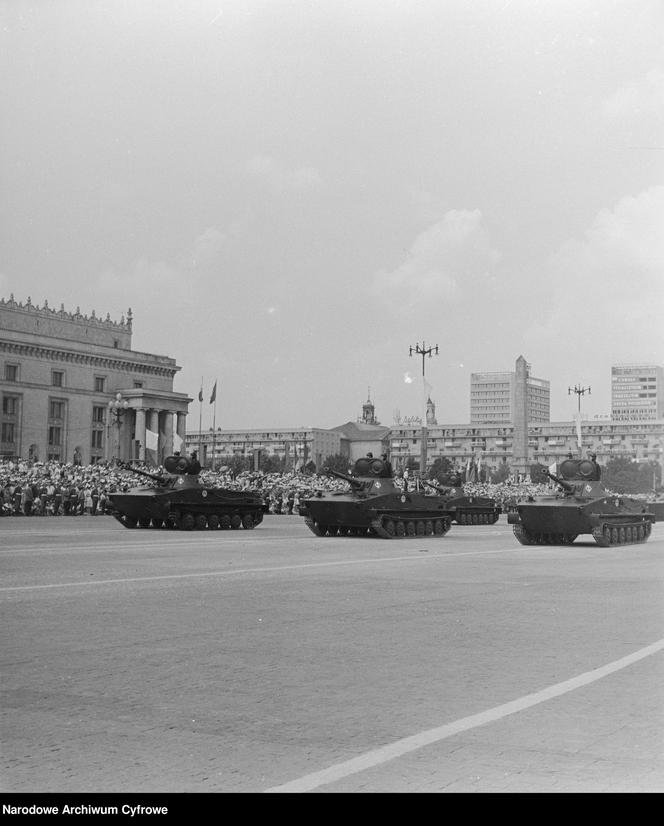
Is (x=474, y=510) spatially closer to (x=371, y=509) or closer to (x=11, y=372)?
(x=371, y=509)

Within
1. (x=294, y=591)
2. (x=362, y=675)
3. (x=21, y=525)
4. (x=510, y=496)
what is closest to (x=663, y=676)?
(x=362, y=675)

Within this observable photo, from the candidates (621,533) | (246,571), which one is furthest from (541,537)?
(246,571)

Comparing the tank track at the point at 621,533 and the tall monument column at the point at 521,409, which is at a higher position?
the tall monument column at the point at 521,409

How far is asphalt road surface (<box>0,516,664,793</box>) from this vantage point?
518cm

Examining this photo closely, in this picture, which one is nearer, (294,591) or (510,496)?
(294,591)

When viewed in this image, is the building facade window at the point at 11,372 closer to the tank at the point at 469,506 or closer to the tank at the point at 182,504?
the tank at the point at 469,506

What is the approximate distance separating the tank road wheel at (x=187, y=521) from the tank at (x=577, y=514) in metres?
9.27

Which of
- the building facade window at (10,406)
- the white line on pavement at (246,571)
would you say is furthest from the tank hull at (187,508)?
the building facade window at (10,406)

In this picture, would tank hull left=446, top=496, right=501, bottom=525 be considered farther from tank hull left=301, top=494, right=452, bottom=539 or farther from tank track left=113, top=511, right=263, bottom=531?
tank hull left=301, top=494, right=452, bottom=539

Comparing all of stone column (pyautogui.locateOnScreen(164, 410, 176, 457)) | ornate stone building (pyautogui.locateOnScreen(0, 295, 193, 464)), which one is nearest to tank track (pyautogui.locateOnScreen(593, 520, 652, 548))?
ornate stone building (pyautogui.locateOnScreen(0, 295, 193, 464))

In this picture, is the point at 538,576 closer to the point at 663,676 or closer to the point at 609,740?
the point at 663,676

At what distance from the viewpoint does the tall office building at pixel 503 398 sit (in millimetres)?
115312

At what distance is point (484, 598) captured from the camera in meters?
13.0

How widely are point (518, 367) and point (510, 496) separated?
1972 inches
